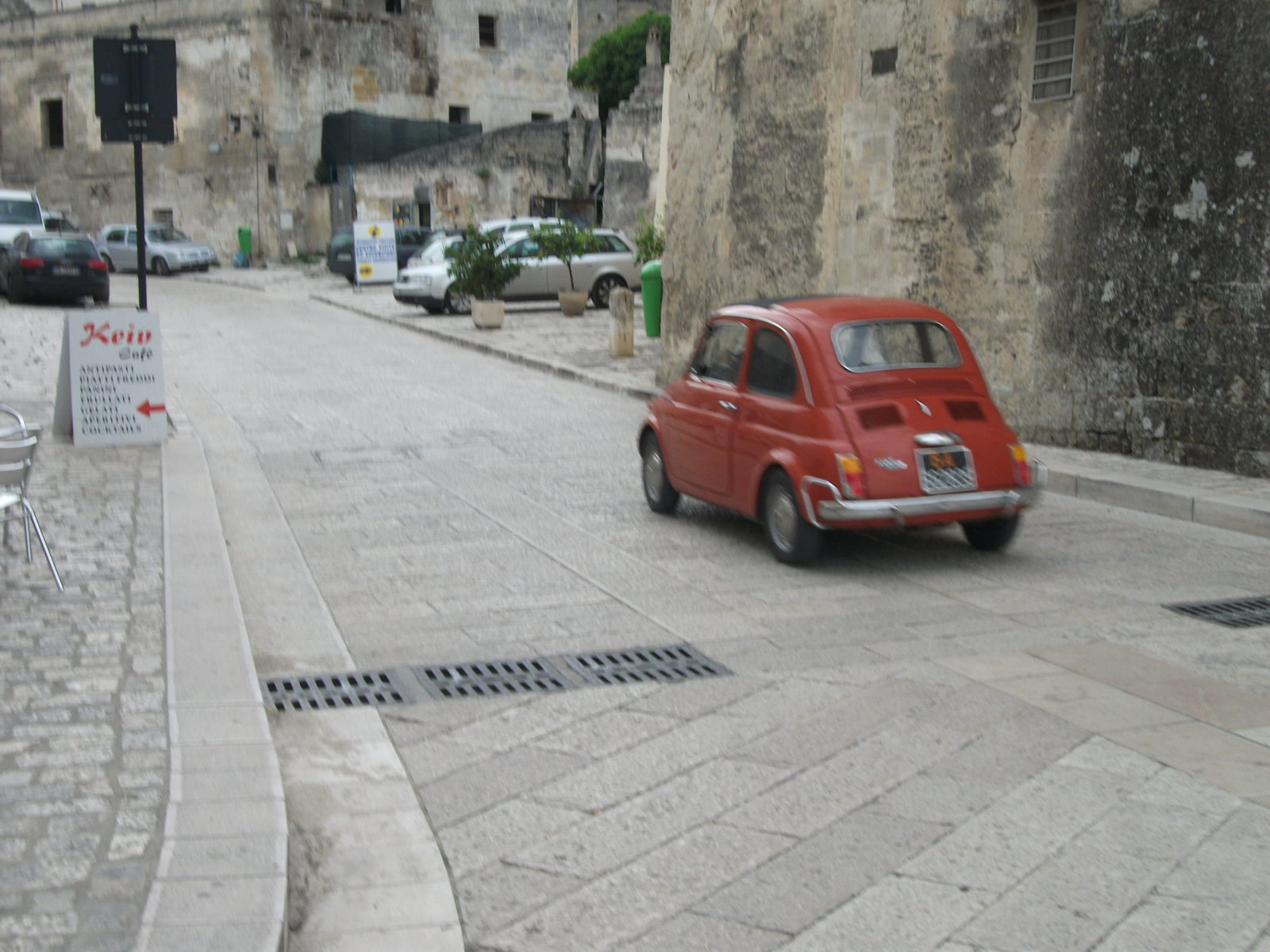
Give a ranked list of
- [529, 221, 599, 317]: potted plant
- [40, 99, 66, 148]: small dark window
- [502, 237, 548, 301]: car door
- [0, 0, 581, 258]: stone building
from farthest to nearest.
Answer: [40, 99, 66, 148]: small dark window
[0, 0, 581, 258]: stone building
[502, 237, 548, 301]: car door
[529, 221, 599, 317]: potted plant

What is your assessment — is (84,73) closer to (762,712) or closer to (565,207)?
(565,207)

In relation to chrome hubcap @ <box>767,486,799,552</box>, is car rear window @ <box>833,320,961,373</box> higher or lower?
higher

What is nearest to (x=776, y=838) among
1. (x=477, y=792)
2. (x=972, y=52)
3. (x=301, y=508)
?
(x=477, y=792)

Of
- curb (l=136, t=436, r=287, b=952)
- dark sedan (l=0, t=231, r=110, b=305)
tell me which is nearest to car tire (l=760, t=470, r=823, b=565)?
curb (l=136, t=436, r=287, b=952)

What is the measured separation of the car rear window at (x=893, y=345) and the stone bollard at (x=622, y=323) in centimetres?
1076

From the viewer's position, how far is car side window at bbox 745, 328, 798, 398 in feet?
26.1

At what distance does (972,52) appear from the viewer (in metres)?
11.9

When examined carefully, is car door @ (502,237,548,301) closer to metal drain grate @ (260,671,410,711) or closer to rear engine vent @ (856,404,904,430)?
rear engine vent @ (856,404,904,430)

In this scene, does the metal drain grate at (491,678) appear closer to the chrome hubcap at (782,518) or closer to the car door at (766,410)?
the chrome hubcap at (782,518)

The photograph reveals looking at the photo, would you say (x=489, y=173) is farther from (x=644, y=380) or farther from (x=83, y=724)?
(x=83, y=724)

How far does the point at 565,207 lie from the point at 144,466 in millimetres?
33761

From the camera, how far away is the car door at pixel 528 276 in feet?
84.7

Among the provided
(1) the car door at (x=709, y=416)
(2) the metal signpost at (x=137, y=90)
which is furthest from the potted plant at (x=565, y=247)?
(1) the car door at (x=709, y=416)

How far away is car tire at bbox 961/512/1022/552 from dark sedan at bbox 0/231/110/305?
72.2 ft
